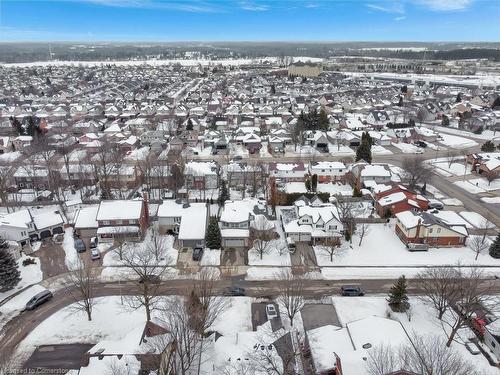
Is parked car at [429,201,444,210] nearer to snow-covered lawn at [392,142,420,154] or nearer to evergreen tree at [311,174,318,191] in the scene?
evergreen tree at [311,174,318,191]

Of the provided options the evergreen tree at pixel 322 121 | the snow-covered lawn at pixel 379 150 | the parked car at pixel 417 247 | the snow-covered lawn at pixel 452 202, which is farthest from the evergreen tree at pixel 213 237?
the evergreen tree at pixel 322 121

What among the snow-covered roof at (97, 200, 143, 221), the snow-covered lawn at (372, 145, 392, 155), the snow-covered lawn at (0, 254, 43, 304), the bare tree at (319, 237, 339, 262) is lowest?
the snow-covered lawn at (0, 254, 43, 304)

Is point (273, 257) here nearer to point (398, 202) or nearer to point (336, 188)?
point (398, 202)

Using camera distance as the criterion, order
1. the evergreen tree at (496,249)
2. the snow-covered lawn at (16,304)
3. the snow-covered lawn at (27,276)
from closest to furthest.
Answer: the snow-covered lawn at (16,304), the snow-covered lawn at (27,276), the evergreen tree at (496,249)

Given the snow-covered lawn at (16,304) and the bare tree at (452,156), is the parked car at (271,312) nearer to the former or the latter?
the snow-covered lawn at (16,304)

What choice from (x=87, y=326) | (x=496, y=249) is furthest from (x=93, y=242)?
(x=496, y=249)

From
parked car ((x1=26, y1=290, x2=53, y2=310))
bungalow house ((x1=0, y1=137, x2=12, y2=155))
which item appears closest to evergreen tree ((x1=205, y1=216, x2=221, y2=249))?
parked car ((x1=26, y1=290, x2=53, y2=310))

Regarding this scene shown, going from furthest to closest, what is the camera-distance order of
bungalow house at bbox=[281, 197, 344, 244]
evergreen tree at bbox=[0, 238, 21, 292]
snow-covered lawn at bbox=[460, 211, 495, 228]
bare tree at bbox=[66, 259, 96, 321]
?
snow-covered lawn at bbox=[460, 211, 495, 228], bungalow house at bbox=[281, 197, 344, 244], evergreen tree at bbox=[0, 238, 21, 292], bare tree at bbox=[66, 259, 96, 321]
